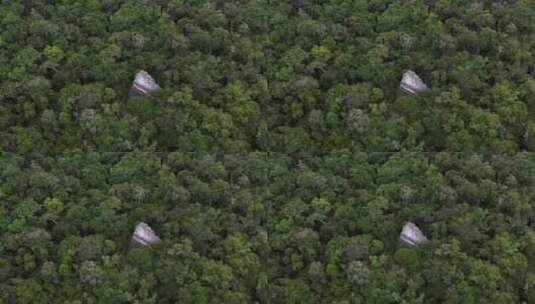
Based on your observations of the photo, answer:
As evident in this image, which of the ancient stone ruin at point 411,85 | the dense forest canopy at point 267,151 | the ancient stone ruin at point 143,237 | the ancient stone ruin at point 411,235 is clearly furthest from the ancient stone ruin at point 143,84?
the ancient stone ruin at point 411,235

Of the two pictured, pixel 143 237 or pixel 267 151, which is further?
pixel 267 151

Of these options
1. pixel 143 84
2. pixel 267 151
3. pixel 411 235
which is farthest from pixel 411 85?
pixel 143 84

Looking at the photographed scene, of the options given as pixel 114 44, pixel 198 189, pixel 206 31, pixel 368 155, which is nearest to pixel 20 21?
pixel 114 44

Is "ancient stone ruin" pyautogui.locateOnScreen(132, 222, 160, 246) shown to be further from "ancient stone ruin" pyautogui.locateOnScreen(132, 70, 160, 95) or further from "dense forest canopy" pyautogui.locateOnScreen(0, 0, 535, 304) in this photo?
"ancient stone ruin" pyautogui.locateOnScreen(132, 70, 160, 95)

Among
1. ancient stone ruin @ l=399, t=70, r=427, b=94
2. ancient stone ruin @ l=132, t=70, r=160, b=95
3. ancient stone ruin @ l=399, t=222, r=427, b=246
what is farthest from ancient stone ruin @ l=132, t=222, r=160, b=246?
ancient stone ruin @ l=399, t=70, r=427, b=94

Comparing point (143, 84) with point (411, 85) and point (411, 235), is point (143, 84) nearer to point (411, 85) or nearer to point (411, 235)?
point (411, 85)

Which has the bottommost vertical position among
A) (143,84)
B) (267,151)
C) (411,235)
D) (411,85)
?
(411,235)
